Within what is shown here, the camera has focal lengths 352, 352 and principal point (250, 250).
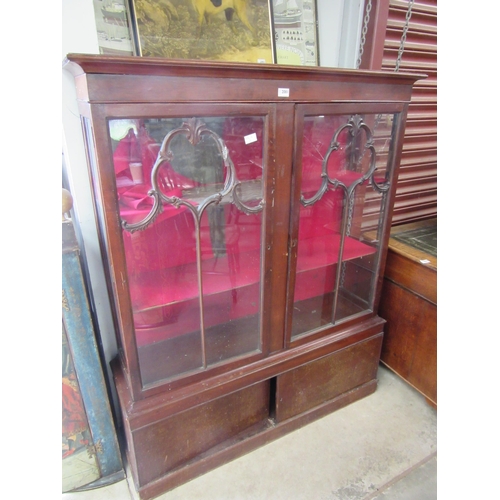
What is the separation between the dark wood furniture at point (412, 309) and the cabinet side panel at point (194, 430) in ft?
2.43

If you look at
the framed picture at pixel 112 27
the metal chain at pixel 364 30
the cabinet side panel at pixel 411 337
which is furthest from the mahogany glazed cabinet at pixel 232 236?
the metal chain at pixel 364 30

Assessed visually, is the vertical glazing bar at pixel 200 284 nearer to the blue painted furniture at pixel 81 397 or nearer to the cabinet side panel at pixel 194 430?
the cabinet side panel at pixel 194 430

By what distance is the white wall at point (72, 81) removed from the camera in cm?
100

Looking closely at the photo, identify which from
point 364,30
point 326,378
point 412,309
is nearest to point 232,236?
point 326,378

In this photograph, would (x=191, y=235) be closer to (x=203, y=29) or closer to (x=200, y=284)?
(x=200, y=284)

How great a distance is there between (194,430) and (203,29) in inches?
56.9

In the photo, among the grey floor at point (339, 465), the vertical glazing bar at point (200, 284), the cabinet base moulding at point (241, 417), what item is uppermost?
the vertical glazing bar at point (200, 284)

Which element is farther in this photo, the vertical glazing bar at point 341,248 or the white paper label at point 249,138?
the vertical glazing bar at point 341,248

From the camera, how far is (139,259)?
1.14 m

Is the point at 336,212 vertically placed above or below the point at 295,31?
below

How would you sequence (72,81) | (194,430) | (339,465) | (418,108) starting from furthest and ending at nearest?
(418,108), (339,465), (194,430), (72,81)

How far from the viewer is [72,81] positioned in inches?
41.1

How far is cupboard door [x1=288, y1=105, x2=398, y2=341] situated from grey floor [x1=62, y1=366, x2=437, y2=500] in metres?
0.50

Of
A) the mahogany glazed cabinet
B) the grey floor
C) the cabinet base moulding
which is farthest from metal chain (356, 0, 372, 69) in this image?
the grey floor
